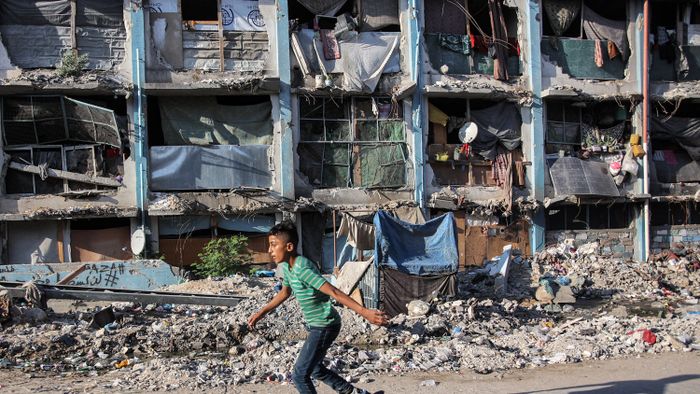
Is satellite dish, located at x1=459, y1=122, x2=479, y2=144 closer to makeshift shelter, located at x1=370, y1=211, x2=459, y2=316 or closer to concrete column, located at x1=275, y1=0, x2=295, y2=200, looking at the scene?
concrete column, located at x1=275, y1=0, x2=295, y2=200

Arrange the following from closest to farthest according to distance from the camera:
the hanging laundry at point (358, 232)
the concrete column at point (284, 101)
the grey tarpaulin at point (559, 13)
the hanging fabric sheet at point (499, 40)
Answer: the hanging laundry at point (358, 232) → the concrete column at point (284, 101) → the hanging fabric sheet at point (499, 40) → the grey tarpaulin at point (559, 13)

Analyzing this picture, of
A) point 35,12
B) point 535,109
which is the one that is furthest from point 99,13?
point 535,109

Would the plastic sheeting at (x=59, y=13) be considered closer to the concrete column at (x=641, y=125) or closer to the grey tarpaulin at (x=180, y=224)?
the grey tarpaulin at (x=180, y=224)

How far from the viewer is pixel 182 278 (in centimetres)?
1364

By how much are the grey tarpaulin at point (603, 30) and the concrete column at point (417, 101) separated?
201 inches

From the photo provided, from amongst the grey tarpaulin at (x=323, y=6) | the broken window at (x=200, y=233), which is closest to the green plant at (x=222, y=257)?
the broken window at (x=200, y=233)

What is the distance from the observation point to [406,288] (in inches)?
417

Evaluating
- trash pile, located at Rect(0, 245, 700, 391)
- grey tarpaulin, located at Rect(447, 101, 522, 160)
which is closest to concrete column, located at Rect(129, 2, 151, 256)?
trash pile, located at Rect(0, 245, 700, 391)

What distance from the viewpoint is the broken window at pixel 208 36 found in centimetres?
1526

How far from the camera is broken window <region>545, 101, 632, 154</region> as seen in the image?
18.0 metres

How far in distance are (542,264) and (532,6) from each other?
23.0 ft

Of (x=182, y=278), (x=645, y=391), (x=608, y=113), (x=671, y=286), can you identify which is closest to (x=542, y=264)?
(x=671, y=286)

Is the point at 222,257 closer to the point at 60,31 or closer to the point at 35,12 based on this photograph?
the point at 60,31

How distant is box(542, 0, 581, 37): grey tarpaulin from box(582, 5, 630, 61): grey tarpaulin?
54 cm
